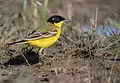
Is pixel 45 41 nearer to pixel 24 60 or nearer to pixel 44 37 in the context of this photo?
pixel 44 37

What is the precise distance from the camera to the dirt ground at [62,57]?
8773mm

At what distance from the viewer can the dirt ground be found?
8773mm

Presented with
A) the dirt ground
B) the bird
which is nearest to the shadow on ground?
the dirt ground

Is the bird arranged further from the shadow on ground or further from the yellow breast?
the shadow on ground

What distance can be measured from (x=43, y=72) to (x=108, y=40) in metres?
1.53

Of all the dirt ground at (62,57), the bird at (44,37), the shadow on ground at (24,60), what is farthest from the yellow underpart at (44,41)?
the shadow on ground at (24,60)

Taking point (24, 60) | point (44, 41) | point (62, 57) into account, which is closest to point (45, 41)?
point (44, 41)

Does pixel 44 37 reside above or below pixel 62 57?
above

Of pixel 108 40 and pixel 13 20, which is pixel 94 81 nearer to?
pixel 108 40

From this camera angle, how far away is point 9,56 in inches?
392

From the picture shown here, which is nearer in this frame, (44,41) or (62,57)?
(44,41)

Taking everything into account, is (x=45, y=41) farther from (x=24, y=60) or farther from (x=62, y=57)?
(x=24, y=60)

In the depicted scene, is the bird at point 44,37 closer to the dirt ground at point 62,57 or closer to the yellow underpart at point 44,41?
the yellow underpart at point 44,41

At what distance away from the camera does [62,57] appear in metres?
9.80
